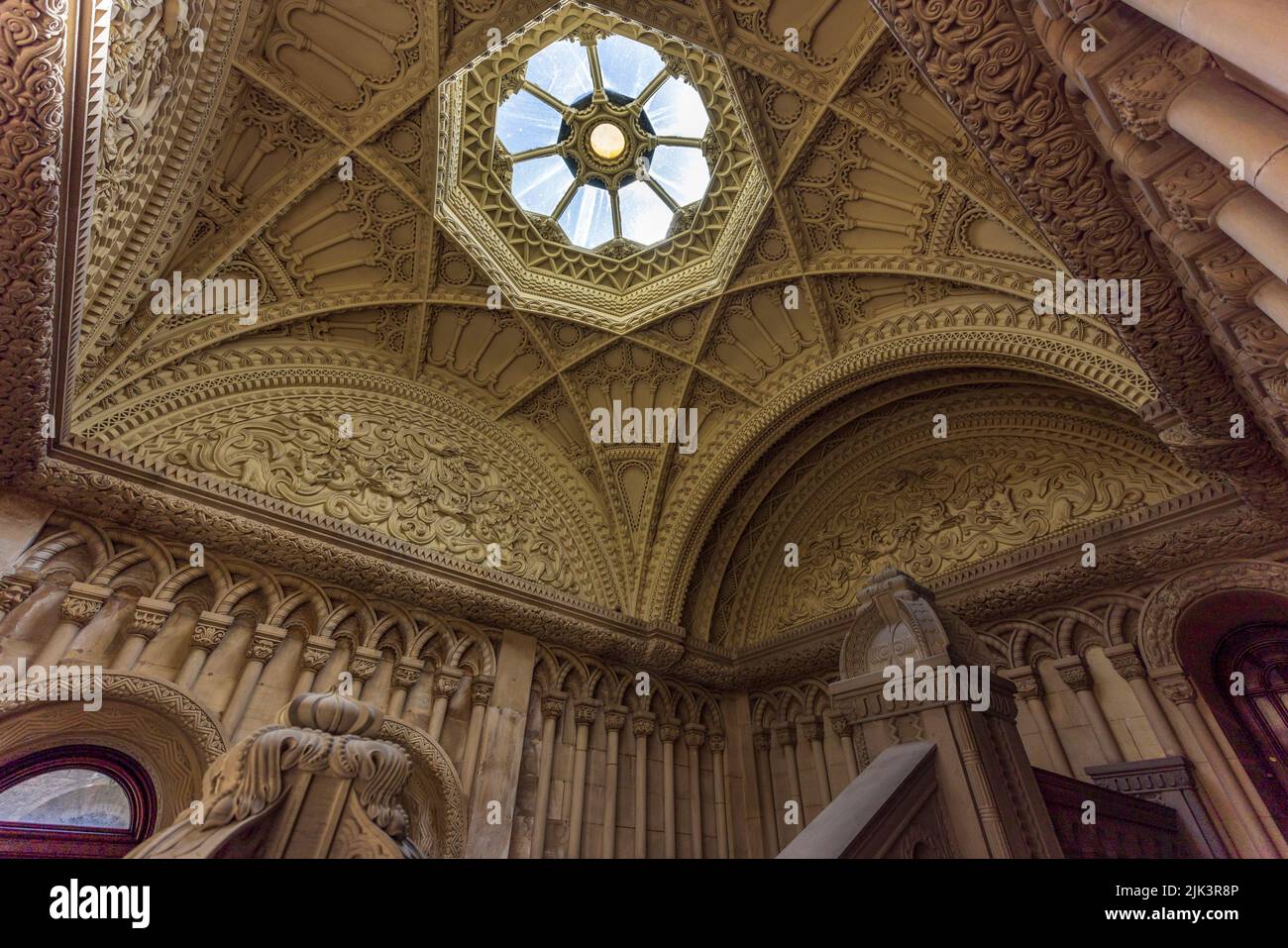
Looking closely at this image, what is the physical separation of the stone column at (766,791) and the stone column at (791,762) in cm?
23

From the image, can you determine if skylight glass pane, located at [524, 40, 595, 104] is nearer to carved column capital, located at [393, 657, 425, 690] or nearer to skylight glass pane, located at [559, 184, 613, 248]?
skylight glass pane, located at [559, 184, 613, 248]

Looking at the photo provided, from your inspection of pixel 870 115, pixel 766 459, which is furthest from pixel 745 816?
pixel 870 115

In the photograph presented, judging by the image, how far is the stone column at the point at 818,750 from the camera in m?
7.98

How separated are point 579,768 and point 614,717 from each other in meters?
0.82

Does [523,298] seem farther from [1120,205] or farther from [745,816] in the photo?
[745,816]

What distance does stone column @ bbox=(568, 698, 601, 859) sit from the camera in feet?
23.3

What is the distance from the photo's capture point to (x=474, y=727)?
23.3ft

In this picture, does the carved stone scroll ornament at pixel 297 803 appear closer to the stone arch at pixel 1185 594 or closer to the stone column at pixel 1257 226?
the stone column at pixel 1257 226

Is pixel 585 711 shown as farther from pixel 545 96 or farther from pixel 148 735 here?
pixel 545 96

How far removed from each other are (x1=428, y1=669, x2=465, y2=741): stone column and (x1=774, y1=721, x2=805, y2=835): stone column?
447cm

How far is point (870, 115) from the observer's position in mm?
6512

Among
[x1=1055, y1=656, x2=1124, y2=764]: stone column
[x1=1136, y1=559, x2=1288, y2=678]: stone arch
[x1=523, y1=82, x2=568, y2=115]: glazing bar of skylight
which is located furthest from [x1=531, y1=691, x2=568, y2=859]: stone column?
[x1=523, y1=82, x2=568, y2=115]: glazing bar of skylight

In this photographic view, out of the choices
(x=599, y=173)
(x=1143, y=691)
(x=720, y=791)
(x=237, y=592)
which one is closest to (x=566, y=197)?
(x=599, y=173)

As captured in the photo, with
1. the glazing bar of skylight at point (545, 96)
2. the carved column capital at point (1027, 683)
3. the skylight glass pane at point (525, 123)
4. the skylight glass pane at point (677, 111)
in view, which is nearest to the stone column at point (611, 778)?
the carved column capital at point (1027, 683)
